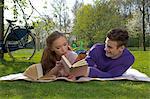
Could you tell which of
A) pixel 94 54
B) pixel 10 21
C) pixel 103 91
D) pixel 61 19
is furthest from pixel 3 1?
pixel 61 19

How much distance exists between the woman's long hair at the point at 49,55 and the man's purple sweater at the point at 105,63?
0.50 metres

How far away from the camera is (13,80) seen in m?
4.34

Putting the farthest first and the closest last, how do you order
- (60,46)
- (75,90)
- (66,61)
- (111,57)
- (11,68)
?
(11,68) → (111,57) → (60,46) → (66,61) → (75,90)

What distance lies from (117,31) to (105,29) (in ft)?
61.0

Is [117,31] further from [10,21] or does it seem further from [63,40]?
[10,21]

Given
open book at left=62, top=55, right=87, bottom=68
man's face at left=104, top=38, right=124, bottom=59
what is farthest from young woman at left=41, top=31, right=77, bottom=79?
man's face at left=104, top=38, right=124, bottom=59

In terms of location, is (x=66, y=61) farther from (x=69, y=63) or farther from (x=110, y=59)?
(x=110, y=59)

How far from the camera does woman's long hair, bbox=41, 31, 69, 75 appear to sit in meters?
4.32

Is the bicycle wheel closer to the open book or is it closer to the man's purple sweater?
the man's purple sweater

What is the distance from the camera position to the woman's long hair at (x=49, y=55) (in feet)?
14.2

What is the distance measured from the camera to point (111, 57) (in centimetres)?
472

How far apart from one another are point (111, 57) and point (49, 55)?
0.86 m

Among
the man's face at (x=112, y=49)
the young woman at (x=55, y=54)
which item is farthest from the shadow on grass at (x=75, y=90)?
the man's face at (x=112, y=49)

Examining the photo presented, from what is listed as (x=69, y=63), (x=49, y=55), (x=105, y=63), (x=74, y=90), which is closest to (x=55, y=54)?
(x=49, y=55)
